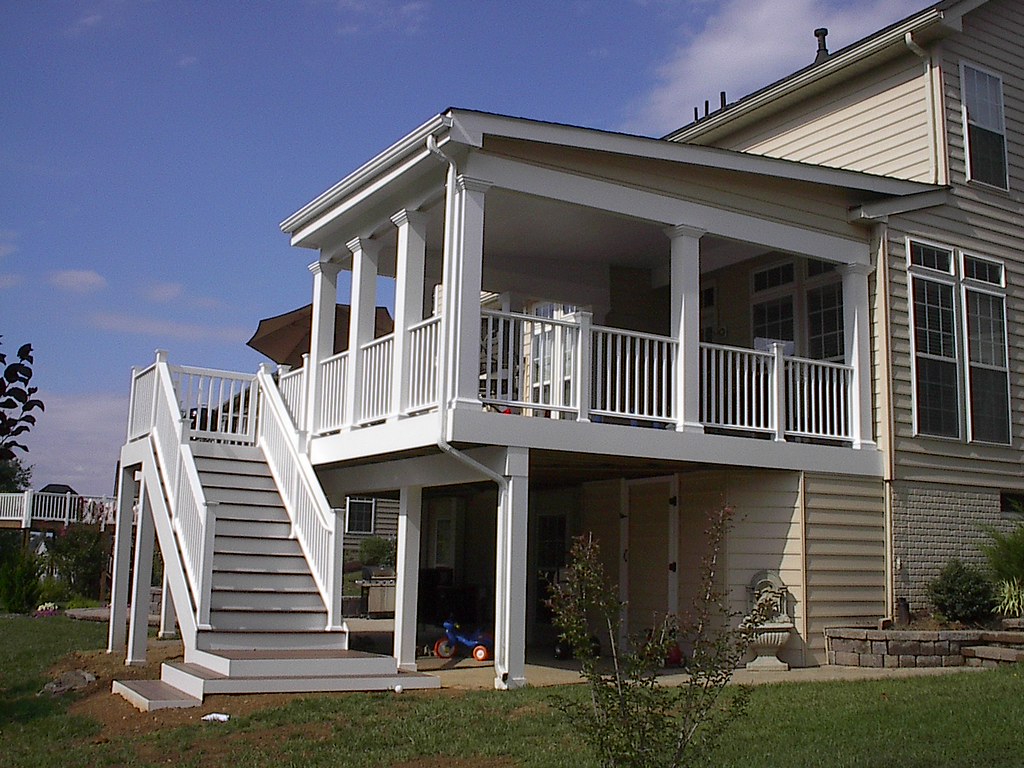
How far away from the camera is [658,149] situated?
1125cm

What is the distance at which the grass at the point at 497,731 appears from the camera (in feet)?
22.6

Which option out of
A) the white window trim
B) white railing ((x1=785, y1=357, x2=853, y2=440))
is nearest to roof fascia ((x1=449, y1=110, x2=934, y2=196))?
the white window trim

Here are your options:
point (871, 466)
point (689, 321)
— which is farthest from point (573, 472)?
point (871, 466)

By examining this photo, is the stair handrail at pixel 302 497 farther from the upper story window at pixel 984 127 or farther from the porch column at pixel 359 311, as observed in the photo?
the upper story window at pixel 984 127

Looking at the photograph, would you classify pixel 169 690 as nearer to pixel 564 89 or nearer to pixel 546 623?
pixel 546 623

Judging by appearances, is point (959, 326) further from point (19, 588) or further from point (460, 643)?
point (19, 588)

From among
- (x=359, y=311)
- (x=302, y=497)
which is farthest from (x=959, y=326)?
(x=302, y=497)

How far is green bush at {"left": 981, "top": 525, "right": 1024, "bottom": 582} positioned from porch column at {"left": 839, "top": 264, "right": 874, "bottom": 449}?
6.21 ft

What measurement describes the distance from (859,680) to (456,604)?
7.53 meters

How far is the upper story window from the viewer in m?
14.5

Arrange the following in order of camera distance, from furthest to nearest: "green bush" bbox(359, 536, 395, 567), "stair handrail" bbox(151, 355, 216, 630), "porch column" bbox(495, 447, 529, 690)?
"green bush" bbox(359, 536, 395, 567) < "stair handrail" bbox(151, 355, 216, 630) < "porch column" bbox(495, 447, 529, 690)

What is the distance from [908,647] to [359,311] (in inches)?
276

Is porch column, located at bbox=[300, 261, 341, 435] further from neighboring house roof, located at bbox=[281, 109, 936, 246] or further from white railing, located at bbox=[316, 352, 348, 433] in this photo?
neighboring house roof, located at bbox=[281, 109, 936, 246]

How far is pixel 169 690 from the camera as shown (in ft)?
31.3
